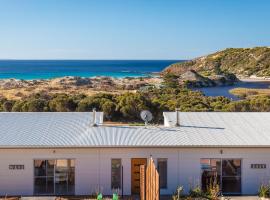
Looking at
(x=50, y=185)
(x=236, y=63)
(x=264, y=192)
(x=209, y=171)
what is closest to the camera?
(x=264, y=192)

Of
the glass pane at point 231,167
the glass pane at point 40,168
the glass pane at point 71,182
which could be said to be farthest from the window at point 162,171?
the glass pane at point 40,168

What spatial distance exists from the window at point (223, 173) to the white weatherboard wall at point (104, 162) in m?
0.25

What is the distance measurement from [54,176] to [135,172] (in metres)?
3.27

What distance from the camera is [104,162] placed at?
18922mm

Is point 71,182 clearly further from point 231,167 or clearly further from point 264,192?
point 264,192

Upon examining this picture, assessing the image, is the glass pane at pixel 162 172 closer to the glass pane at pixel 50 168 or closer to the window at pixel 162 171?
the window at pixel 162 171

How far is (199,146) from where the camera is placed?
18.7 meters

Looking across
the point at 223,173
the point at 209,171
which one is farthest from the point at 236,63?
the point at 209,171

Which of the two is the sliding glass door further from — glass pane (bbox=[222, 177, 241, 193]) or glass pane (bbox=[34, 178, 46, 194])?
glass pane (bbox=[222, 177, 241, 193])

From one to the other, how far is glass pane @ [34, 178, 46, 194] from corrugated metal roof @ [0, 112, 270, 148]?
1566 mm

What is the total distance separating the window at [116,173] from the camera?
747 inches

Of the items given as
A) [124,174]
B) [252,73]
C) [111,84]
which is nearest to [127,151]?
[124,174]

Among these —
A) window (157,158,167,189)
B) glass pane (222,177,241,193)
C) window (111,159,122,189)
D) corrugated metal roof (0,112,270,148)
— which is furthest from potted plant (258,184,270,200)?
window (111,159,122,189)

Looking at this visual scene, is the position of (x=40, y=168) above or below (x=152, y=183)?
below
